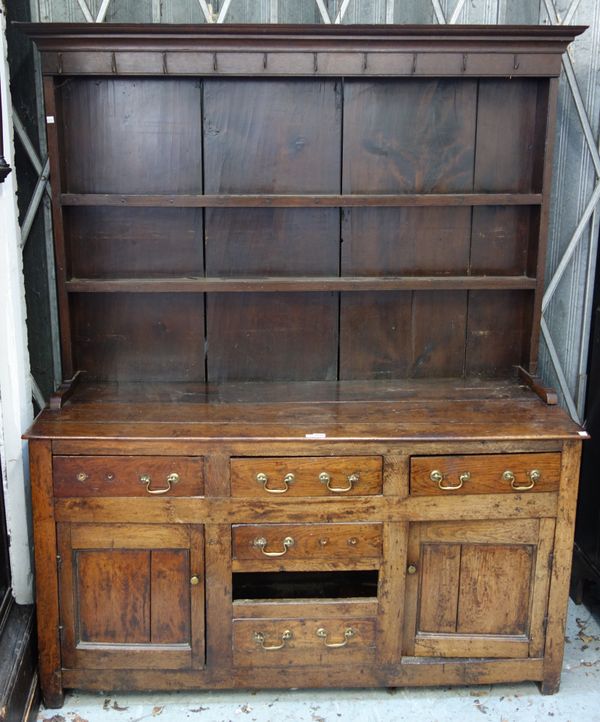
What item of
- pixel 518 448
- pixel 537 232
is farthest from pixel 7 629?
pixel 537 232

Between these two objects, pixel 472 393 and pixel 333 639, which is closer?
pixel 333 639

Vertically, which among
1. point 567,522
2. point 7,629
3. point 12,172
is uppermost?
point 12,172

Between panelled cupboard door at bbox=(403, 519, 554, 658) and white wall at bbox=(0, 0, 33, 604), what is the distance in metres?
1.10

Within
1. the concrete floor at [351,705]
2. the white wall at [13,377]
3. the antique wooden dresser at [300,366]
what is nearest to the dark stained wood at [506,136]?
the antique wooden dresser at [300,366]

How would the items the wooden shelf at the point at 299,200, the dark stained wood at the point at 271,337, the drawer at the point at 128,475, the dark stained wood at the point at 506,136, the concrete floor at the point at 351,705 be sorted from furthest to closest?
the dark stained wood at the point at 271,337 → the dark stained wood at the point at 506,136 → the wooden shelf at the point at 299,200 → the concrete floor at the point at 351,705 → the drawer at the point at 128,475

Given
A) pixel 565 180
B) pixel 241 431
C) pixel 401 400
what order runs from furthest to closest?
pixel 565 180
pixel 401 400
pixel 241 431

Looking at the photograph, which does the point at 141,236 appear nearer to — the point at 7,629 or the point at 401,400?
the point at 401,400

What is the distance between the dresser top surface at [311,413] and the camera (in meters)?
2.13

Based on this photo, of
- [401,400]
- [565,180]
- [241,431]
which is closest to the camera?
[241,431]

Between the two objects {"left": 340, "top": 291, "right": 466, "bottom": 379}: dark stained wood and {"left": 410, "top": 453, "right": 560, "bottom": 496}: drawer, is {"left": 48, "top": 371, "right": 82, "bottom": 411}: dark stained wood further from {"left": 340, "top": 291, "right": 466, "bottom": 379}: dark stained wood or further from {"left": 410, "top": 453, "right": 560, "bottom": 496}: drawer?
{"left": 410, "top": 453, "right": 560, "bottom": 496}: drawer

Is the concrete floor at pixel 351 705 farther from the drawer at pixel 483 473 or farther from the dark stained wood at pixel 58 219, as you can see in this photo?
the dark stained wood at pixel 58 219

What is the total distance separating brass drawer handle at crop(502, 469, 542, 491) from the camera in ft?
7.11

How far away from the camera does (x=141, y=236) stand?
8.18ft

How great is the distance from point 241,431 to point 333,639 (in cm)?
65
